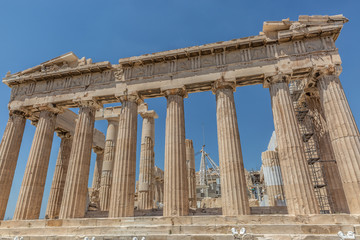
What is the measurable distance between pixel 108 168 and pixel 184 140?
1035cm

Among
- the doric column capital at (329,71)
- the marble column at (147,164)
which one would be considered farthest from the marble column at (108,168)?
the doric column capital at (329,71)

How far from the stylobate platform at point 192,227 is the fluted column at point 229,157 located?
1.15 meters

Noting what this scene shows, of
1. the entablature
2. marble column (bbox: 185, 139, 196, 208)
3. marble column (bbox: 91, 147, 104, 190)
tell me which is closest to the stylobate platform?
the entablature

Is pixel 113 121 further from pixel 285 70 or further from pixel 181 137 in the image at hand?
pixel 285 70

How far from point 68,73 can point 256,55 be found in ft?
49.3

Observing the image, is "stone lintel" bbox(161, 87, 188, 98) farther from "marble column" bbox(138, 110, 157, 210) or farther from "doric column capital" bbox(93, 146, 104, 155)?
"doric column capital" bbox(93, 146, 104, 155)

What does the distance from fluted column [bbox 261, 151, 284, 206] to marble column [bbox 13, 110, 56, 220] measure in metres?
19.7

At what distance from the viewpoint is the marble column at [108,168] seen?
22422mm

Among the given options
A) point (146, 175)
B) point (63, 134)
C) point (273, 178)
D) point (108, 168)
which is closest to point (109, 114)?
point (63, 134)

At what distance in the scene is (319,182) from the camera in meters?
19.2

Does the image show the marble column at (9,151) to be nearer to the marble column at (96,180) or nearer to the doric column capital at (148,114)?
the marble column at (96,180)

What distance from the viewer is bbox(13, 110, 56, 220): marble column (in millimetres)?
17484

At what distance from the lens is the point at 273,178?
24031 mm

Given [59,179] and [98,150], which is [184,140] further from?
[98,150]
